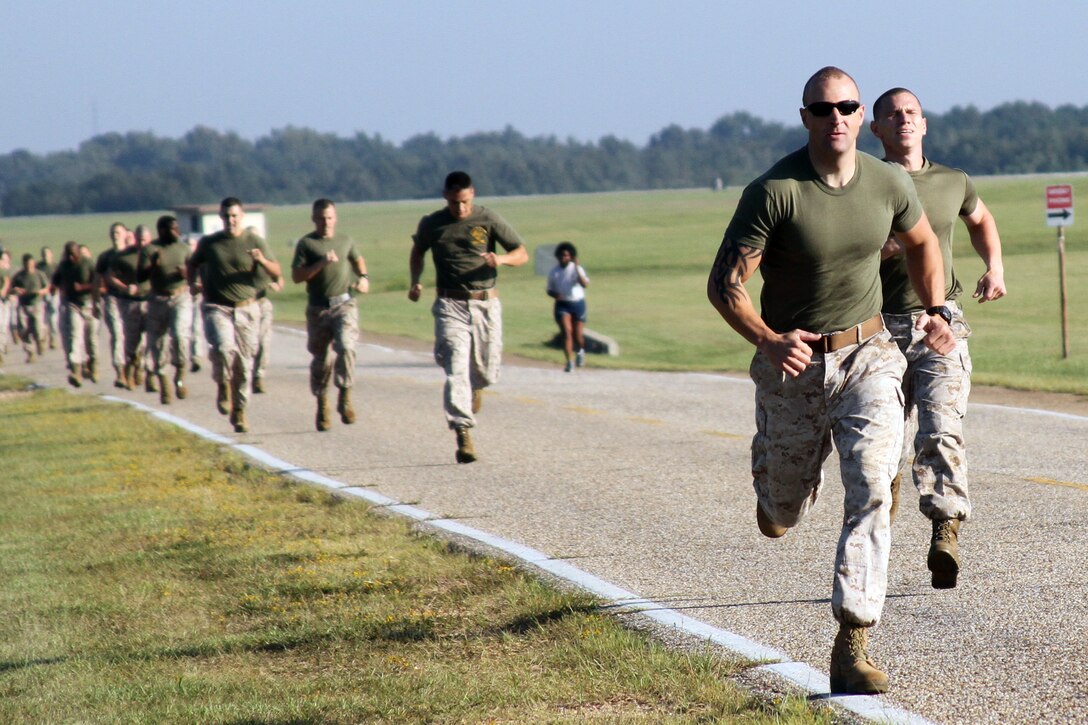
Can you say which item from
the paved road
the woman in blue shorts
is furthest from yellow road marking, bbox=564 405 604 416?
the woman in blue shorts

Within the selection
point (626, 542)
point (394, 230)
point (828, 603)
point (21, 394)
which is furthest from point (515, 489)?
point (394, 230)

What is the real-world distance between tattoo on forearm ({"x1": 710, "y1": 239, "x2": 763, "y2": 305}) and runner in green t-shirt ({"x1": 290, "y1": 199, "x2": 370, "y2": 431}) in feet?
30.9

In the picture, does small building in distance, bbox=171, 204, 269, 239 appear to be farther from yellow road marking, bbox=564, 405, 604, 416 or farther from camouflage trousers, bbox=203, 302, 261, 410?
camouflage trousers, bbox=203, 302, 261, 410

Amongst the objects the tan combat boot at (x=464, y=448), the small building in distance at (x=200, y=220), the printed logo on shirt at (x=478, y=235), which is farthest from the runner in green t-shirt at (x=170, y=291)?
the small building in distance at (x=200, y=220)

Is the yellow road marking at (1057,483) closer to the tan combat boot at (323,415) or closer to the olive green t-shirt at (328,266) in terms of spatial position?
the olive green t-shirt at (328,266)

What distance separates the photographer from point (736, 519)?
9148 mm

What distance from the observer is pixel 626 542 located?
8.59 meters

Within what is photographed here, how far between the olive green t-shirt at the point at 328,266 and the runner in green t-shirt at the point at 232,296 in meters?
0.48

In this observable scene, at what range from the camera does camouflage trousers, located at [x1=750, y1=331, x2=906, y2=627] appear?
17.9 feet

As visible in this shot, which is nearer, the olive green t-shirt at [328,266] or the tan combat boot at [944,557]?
the tan combat boot at [944,557]

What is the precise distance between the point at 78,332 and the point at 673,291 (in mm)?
27758

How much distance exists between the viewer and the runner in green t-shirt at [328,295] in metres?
15.0

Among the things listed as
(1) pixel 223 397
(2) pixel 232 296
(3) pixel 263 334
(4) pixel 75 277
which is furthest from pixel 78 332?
(2) pixel 232 296

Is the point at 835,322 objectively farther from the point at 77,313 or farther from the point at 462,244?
the point at 77,313
